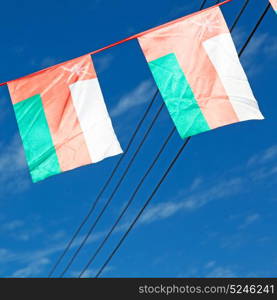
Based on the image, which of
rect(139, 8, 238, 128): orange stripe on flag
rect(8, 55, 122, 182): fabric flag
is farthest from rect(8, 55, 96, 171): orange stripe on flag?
rect(139, 8, 238, 128): orange stripe on flag

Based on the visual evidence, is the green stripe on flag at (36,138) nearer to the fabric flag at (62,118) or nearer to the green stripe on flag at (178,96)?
the fabric flag at (62,118)

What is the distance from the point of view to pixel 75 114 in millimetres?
6793

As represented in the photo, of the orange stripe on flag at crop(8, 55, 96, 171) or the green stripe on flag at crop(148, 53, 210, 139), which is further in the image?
the orange stripe on flag at crop(8, 55, 96, 171)

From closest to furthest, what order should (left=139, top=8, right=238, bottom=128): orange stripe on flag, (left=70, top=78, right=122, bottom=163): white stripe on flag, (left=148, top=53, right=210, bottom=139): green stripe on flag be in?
1. (left=148, top=53, right=210, bottom=139): green stripe on flag
2. (left=139, top=8, right=238, bottom=128): orange stripe on flag
3. (left=70, top=78, right=122, bottom=163): white stripe on flag

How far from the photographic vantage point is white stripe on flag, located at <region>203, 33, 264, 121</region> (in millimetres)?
6023

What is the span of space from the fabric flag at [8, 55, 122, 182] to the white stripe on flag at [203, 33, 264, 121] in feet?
5.78

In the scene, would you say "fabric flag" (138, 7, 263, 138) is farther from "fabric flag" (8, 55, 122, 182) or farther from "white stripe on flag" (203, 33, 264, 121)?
"fabric flag" (8, 55, 122, 182)

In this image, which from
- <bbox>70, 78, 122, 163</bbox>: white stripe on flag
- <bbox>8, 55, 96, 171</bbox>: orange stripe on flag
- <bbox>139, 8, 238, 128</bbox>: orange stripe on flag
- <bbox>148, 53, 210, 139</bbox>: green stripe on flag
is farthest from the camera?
<bbox>8, 55, 96, 171</bbox>: orange stripe on flag

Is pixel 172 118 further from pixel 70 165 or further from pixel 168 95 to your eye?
pixel 70 165

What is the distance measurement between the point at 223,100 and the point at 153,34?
5.01ft

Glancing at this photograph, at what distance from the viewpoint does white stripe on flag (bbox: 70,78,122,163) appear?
638 centimetres

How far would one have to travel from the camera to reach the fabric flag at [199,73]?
603 cm

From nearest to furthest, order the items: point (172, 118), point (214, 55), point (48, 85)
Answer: point (172, 118)
point (214, 55)
point (48, 85)
